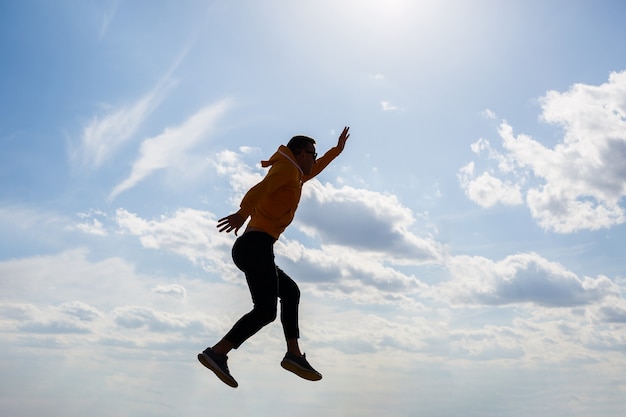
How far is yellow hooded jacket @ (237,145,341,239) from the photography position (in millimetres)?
7781

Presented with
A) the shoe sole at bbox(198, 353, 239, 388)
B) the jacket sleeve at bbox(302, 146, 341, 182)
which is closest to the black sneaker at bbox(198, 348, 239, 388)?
the shoe sole at bbox(198, 353, 239, 388)

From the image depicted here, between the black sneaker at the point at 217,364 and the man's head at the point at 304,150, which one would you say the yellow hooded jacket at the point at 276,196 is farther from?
the black sneaker at the point at 217,364

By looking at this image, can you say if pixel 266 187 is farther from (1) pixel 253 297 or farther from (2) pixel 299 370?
(2) pixel 299 370

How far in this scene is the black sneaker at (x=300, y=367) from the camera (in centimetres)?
814

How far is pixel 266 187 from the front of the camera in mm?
7766

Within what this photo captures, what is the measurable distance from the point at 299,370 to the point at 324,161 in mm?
3121

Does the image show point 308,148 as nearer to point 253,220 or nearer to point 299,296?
point 253,220

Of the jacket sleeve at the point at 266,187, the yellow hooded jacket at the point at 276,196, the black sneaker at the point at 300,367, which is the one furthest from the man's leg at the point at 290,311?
the jacket sleeve at the point at 266,187

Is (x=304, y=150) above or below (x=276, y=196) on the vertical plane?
above

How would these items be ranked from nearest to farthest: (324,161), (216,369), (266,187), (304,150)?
1. (266,187)
2. (216,369)
3. (304,150)
4. (324,161)

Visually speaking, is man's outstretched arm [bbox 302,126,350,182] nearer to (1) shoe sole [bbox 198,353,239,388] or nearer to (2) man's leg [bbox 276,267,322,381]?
(2) man's leg [bbox 276,267,322,381]

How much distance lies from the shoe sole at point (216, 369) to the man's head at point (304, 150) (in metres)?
2.73

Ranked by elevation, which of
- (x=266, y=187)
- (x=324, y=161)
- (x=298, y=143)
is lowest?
(x=266, y=187)

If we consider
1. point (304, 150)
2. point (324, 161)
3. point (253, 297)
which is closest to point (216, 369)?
point (253, 297)
